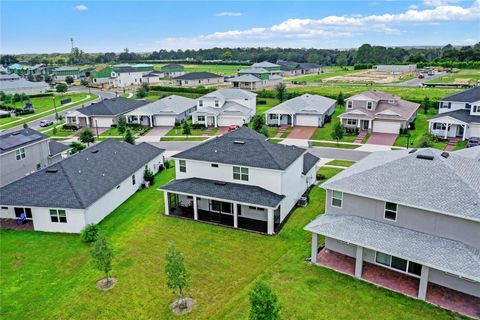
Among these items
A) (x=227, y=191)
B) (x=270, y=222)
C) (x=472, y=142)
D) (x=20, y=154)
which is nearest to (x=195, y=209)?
(x=227, y=191)

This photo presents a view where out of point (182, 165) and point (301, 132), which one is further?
point (301, 132)

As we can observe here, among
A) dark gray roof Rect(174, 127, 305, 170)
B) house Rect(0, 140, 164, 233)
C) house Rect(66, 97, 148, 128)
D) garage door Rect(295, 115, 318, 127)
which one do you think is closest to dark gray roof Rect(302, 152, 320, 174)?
dark gray roof Rect(174, 127, 305, 170)

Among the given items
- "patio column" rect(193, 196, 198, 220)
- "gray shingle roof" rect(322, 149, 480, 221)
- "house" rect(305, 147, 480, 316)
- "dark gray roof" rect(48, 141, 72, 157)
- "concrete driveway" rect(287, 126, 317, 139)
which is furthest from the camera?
"concrete driveway" rect(287, 126, 317, 139)

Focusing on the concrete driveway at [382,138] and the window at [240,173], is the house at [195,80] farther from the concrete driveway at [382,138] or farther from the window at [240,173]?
the window at [240,173]

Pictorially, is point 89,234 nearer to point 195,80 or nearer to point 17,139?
point 17,139

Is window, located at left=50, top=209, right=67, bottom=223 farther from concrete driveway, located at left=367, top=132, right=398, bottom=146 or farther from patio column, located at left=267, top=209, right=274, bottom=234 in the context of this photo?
concrete driveway, located at left=367, top=132, right=398, bottom=146
